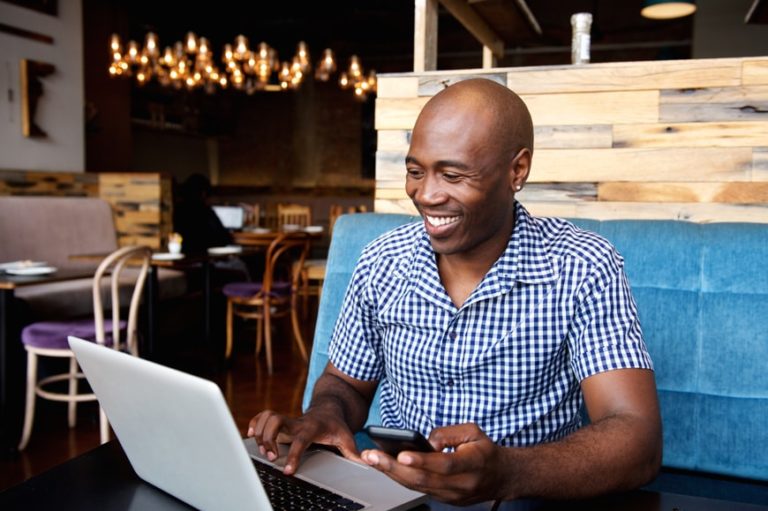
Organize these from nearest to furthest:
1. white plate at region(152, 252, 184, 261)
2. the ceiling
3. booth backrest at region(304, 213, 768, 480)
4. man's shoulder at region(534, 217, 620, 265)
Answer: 1. man's shoulder at region(534, 217, 620, 265)
2. booth backrest at region(304, 213, 768, 480)
3. white plate at region(152, 252, 184, 261)
4. the ceiling

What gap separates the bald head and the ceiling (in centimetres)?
816

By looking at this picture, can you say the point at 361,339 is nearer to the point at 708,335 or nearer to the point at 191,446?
the point at 191,446

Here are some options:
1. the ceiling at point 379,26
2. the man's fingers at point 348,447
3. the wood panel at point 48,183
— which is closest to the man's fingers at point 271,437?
the man's fingers at point 348,447

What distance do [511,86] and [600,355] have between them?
131 cm

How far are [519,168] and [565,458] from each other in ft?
1.73

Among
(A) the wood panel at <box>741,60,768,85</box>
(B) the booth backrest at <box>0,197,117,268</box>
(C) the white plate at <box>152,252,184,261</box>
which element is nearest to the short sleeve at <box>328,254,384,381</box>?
(A) the wood panel at <box>741,60,768,85</box>

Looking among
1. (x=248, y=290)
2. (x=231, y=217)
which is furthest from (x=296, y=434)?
(x=231, y=217)

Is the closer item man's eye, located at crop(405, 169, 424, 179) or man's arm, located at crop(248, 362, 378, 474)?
man's arm, located at crop(248, 362, 378, 474)

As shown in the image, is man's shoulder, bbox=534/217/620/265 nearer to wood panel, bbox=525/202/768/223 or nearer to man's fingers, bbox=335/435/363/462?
man's fingers, bbox=335/435/363/462

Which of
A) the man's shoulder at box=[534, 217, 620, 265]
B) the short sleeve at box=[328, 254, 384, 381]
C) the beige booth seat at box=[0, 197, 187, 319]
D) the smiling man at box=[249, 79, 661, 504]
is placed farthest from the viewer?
the beige booth seat at box=[0, 197, 187, 319]

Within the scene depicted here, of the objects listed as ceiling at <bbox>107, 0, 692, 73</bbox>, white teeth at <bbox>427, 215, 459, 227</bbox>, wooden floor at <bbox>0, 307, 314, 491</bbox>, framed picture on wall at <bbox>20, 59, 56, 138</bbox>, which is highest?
ceiling at <bbox>107, 0, 692, 73</bbox>

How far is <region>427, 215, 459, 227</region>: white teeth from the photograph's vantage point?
1.19 m

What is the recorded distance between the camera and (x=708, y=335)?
5.25 feet

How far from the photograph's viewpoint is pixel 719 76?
202 centimetres
